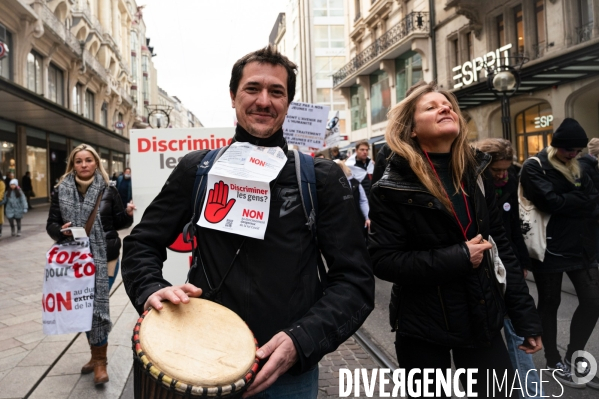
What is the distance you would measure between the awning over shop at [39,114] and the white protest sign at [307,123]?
29.9 feet

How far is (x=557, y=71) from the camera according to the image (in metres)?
13.3

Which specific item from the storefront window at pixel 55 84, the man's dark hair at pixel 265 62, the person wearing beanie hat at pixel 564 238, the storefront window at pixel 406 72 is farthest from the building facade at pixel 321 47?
the man's dark hair at pixel 265 62

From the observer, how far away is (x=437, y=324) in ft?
7.48

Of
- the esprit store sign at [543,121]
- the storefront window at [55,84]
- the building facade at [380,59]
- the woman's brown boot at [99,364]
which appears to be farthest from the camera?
the storefront window at [55,84]

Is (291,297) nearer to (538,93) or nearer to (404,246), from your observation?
(404,246)

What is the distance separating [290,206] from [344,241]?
8.7 inches

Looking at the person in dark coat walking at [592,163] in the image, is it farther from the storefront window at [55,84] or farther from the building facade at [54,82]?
the storefront window at [55,84]

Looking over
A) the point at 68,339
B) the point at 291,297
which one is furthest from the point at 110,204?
the point at 291,297

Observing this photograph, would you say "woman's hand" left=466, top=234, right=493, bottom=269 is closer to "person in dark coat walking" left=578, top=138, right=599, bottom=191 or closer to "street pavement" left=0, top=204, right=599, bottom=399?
"street pavement" left=0, top=204, right=599, bottom=399

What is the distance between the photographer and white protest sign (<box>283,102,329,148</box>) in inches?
368

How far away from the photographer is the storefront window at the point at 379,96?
2824 centimetres

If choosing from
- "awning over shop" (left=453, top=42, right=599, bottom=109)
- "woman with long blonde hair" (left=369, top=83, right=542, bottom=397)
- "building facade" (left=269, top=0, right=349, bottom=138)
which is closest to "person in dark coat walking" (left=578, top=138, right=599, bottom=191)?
"woman with long blonde hair" (left=369, top=83, right=542, bottom=397)

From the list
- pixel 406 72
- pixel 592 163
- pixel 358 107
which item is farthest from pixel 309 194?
pixel 358 107

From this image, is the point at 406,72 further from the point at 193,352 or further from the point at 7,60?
the point at 193,352
